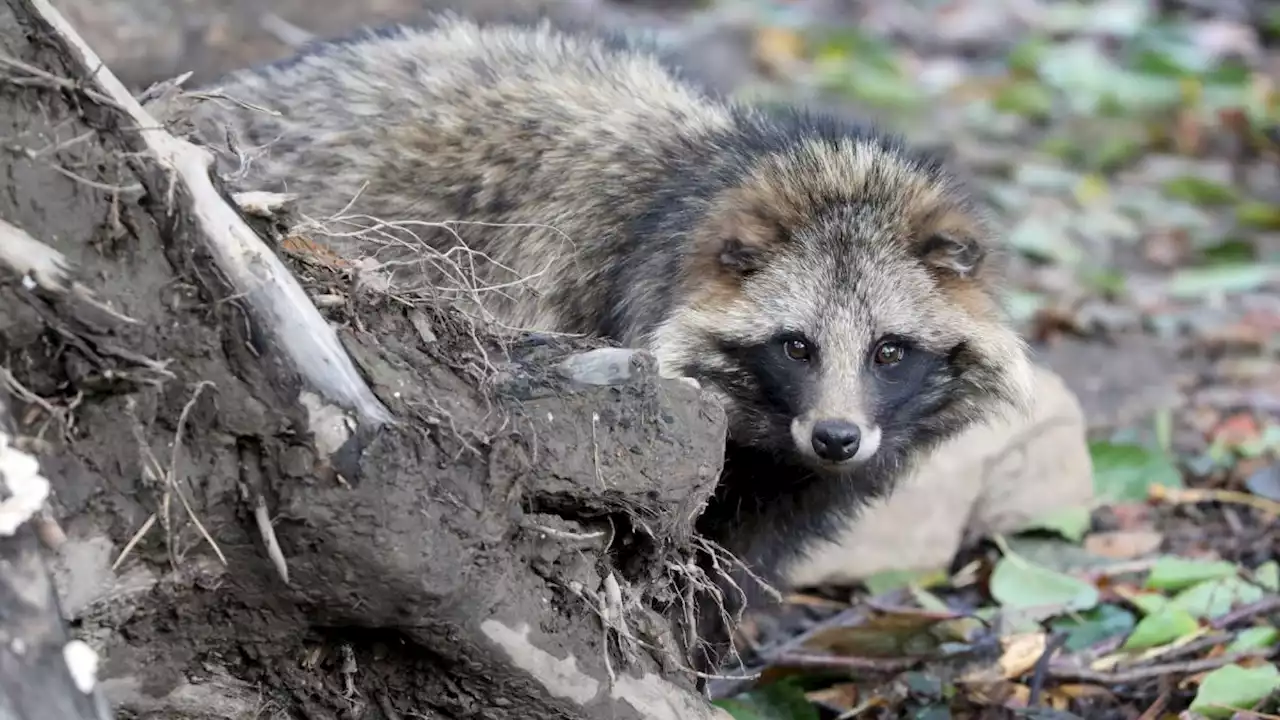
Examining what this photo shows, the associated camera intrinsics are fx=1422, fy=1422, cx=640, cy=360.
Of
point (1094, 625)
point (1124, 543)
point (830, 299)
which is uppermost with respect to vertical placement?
point (830, 299)

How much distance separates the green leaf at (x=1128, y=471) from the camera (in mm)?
6027

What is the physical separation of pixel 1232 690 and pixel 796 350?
1614mm

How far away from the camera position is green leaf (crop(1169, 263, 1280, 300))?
805cm

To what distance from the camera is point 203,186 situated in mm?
2742

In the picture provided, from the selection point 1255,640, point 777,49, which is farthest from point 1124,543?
point 777,49

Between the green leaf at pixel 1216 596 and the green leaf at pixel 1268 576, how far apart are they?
30mm

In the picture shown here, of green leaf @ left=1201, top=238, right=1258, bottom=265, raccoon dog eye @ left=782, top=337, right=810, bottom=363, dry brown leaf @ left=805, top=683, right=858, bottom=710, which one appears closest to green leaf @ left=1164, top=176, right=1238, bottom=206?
green leaf @ left=1201, top=238, right=1258, bottom=265

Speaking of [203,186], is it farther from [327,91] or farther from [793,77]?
[793,77]

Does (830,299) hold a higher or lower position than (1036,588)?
higher

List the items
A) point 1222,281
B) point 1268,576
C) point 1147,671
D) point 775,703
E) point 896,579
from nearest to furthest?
point 775,703, point 1147,671, point 1268,576, point 896,579, point 1222,281

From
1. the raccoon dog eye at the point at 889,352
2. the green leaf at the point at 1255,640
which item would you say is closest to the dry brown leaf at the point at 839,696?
the raccoon dog eye at the point at 889,352

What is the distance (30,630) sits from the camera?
2264 mm

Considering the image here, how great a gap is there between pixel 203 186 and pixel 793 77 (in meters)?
8.48

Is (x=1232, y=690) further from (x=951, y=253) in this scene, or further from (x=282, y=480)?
(x=282, y=480)
